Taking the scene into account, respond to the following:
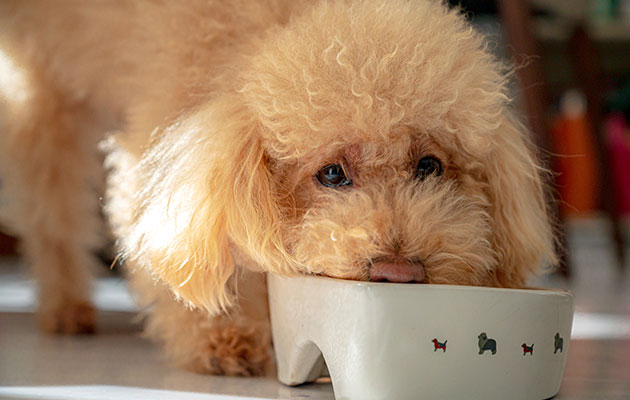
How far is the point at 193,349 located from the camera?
114cm

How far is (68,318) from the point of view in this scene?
65.0 inches

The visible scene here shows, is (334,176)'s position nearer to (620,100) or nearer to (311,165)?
(311,165)

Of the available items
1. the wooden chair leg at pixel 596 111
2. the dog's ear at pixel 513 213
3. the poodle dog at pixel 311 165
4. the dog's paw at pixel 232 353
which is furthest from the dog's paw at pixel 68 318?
the wooden chair leg at pixel 596 111

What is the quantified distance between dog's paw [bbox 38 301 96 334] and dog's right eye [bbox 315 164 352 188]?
34.0 inches

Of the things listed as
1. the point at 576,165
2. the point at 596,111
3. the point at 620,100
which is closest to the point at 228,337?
the point at 596,111

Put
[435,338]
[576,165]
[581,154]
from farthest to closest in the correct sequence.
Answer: [576,165] → [581,154] → [435,338]

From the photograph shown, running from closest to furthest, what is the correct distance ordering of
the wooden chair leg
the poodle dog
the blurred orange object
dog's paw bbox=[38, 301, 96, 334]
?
the poodle dog, dog's paw bbox=[38, 301, 96, 334], the wooden chair leg, the blurred orange object

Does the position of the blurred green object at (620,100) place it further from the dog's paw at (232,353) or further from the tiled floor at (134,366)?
the dog's paw at (232,353)

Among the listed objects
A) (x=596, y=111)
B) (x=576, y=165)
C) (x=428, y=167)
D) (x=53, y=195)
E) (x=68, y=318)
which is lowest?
(x=68, y=318)

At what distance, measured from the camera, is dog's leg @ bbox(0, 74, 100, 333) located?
5.59 ft

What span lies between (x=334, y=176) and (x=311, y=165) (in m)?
0.04

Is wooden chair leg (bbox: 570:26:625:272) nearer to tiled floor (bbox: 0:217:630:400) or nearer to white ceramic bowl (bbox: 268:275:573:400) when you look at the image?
tiled floor (bbox: 0:217:630:400)

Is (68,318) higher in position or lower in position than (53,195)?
lower

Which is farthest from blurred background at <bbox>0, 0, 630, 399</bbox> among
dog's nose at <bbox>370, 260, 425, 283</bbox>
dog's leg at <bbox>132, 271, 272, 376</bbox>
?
dog's nose at <bbox>370, 260, 425, 283</bbox>
